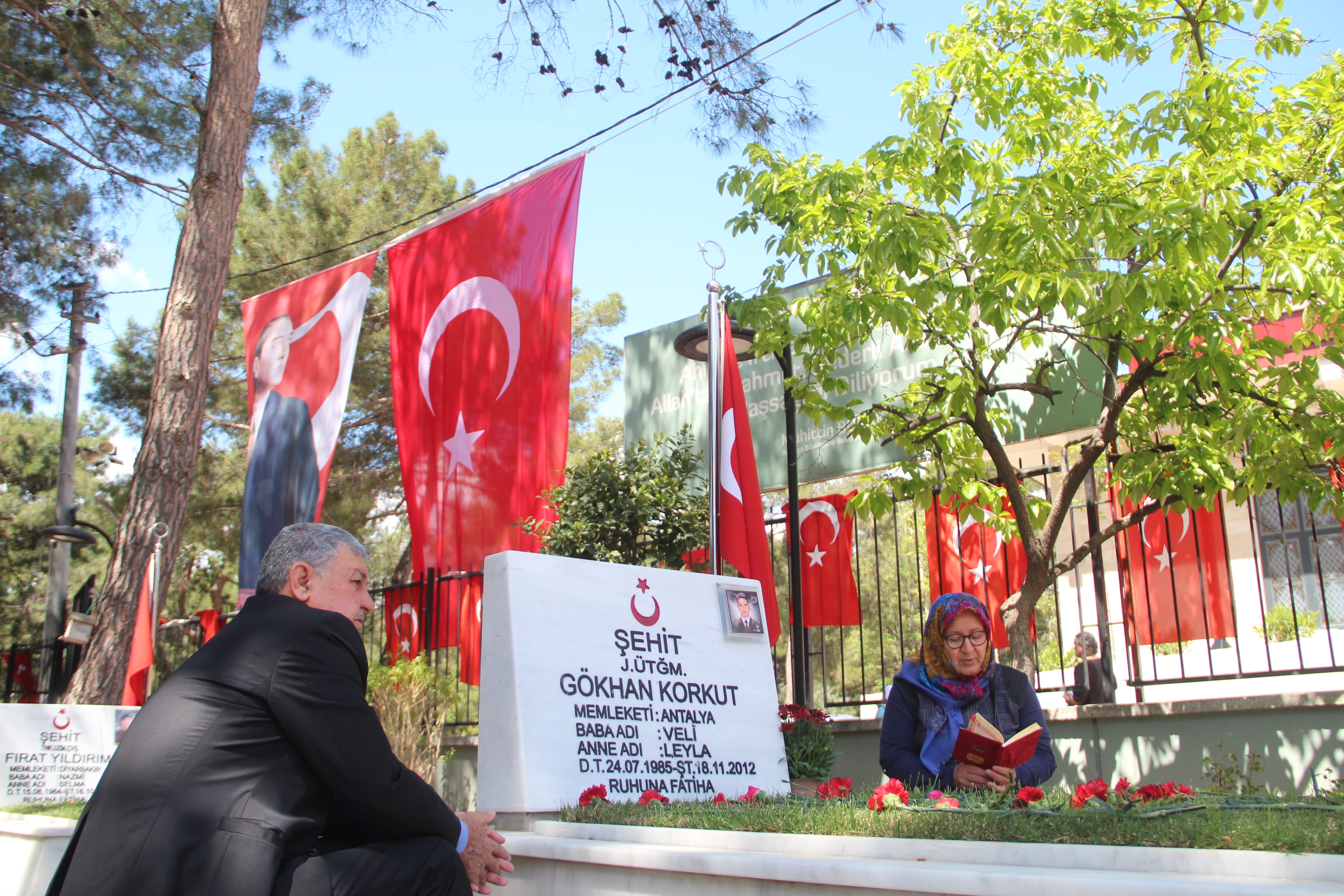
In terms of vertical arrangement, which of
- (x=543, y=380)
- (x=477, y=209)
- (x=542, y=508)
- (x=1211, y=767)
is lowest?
(x=1211, y=767)

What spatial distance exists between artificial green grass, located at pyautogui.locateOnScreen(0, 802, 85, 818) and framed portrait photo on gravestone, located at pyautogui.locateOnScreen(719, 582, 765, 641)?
3.34 metres

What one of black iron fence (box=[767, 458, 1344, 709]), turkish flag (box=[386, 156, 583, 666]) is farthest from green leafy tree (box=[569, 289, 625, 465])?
turkish flag (box=[386, 156, 583, 666])

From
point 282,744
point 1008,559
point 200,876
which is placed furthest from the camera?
point 1008,559

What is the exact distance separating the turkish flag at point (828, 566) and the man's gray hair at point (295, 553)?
18.4 feet

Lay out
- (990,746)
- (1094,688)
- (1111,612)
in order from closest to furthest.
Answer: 1. (990,746)
2. (1094,688)
3. (1111,612)

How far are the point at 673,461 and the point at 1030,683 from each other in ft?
10.9

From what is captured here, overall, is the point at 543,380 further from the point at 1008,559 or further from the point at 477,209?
the point at 1008,559

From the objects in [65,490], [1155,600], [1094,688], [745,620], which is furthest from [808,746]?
[65,490]

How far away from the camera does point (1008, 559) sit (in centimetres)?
763

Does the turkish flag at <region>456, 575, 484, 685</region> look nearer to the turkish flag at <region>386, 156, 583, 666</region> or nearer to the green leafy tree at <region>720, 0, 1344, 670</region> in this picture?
the turkish flag at <region>386, 156, 583, 666</region>

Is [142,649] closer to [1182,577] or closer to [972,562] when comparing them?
[972,562]

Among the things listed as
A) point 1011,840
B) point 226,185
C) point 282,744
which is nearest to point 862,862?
point 1011,840

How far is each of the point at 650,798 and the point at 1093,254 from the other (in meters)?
3.72

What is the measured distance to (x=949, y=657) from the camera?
402cm
